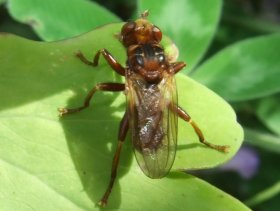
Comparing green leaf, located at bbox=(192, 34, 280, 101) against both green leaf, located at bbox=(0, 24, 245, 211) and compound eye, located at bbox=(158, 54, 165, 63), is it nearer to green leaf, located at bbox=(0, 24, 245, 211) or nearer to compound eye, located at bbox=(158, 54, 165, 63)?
compound eye, located at bbox=(158, 54, 165, 63)

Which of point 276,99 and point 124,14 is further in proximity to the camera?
point 124,14

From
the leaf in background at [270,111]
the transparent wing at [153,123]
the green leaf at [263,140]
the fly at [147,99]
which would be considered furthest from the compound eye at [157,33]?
the leaf in background at [270,111]

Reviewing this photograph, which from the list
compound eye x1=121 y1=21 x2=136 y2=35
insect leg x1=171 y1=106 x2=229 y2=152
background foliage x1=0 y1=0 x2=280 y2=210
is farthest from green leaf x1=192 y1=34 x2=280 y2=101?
insect leg x1=171 y1=106 x2=229 y2=152

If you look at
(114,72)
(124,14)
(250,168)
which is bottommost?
(250,168)

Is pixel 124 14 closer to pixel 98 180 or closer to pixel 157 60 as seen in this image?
pixel 157 60

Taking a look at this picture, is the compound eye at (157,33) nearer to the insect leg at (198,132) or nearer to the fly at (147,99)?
the fly at (147,99)

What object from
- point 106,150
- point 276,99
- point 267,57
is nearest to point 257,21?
point 276,99

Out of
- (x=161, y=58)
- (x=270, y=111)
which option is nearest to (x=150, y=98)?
(x=161, y=58)

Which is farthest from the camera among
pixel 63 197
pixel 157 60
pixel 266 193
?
pixel 266 193
